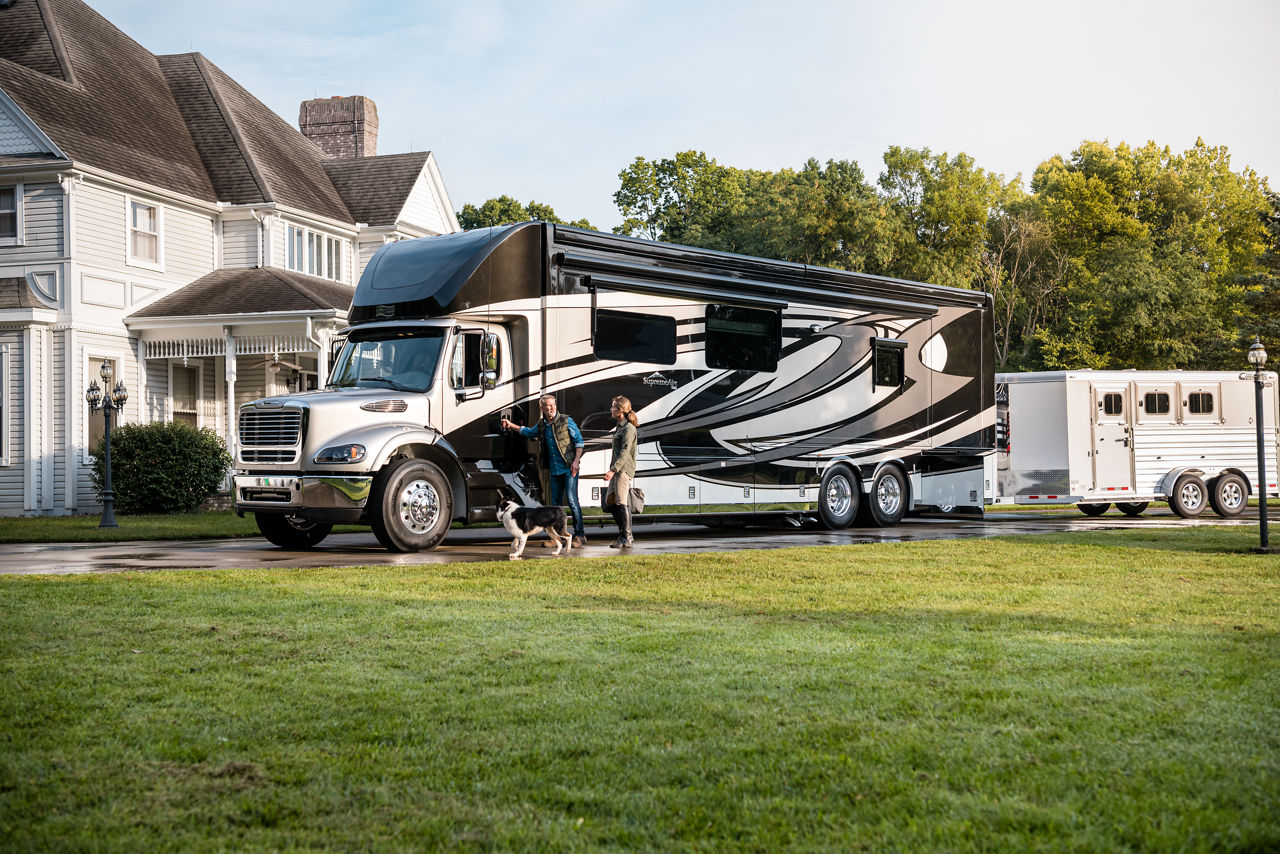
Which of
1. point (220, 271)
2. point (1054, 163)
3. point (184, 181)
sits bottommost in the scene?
point (220, 271)

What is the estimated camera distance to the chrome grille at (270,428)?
13.3 meters

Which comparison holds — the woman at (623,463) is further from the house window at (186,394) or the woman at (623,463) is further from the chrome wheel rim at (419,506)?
the house window at (186,394)

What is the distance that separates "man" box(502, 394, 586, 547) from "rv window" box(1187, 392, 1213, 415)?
1346 centimetres

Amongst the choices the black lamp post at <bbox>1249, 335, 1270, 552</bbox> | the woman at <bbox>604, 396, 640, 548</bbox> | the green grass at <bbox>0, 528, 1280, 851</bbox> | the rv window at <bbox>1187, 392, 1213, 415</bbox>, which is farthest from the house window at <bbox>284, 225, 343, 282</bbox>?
the black lamp post at <bbox>1249, 335, 1270, 552</bbox>

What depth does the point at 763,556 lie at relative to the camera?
41.6ft

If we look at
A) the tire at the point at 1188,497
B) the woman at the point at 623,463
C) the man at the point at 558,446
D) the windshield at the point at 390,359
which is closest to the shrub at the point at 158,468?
the windshield at the point at 390,359

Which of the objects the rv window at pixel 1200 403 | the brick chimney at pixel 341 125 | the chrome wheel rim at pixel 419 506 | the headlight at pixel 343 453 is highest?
the brick chimney at pixel 341 125

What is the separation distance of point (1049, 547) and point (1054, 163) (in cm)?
5386

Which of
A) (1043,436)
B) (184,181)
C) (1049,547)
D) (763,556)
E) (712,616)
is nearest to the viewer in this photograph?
(712,616)

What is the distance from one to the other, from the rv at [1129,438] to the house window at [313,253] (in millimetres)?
17865

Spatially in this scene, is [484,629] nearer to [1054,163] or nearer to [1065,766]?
[1065,766]

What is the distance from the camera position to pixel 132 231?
25.8 metres

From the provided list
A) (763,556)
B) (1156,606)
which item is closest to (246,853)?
(1156,606)

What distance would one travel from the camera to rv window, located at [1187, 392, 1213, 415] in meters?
21.8
